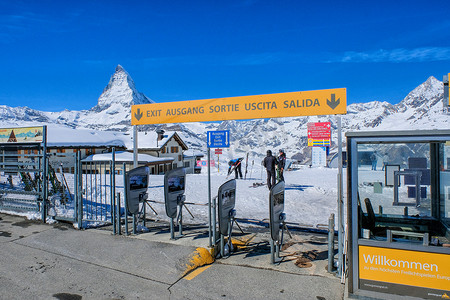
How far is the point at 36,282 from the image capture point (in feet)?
15.1

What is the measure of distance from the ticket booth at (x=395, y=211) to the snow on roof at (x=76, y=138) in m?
36.6

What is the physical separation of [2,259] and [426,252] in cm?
651

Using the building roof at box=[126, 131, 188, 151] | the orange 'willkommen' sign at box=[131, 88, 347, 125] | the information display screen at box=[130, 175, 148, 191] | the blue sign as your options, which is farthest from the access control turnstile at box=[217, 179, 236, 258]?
the building roof at box=[126, 131, 188, 151]

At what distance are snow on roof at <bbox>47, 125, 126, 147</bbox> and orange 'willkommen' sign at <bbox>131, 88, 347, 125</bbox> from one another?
1228 inches

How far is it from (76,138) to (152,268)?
3839 centimetres

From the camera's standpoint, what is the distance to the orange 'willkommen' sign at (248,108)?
6062 mm

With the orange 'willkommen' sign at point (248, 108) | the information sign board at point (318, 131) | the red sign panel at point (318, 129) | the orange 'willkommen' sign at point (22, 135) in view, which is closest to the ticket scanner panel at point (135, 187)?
the orange 'willkommen' sign at point (248, 108)

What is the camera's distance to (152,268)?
5.11m

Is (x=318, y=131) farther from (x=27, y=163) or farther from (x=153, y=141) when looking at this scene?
(x=27, y=163)

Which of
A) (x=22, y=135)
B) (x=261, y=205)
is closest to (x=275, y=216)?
(x=261, y=205)

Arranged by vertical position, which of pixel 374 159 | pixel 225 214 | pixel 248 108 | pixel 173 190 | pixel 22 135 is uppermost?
pixel 248 108

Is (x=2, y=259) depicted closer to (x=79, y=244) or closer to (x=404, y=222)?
(x=79, y=244)

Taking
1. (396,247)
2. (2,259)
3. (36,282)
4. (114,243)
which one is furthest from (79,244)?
(396,247)

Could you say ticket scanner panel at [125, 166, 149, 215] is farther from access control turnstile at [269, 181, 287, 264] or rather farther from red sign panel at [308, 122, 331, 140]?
red sign panel at [308, 122, 331, 140]
